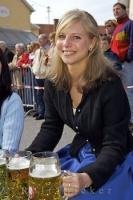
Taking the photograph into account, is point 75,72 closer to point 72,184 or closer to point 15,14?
point 72,184

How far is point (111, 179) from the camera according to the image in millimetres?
2014

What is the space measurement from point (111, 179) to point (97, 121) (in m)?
0.31

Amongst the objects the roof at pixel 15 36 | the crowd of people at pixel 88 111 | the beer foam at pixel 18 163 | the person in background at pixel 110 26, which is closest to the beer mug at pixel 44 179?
the beer foam at pixel 18 163

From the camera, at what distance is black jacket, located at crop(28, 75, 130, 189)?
2.04m

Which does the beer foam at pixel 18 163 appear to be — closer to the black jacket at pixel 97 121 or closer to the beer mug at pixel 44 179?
the beer mug at pixel 44 179

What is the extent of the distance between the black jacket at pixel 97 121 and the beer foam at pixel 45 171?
0.53 metres

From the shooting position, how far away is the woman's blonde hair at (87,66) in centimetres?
214

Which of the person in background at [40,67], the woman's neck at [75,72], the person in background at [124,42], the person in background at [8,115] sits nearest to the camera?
the woman's neck at [75,72]

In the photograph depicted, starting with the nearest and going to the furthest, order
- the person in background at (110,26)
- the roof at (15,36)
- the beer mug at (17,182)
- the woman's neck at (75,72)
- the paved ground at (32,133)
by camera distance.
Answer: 1. the beer mug at (17,182)
2. the woman's neck at (75,72)
3. the paved ground at (32,133)
4. the person in background at (110,26)
5. the roof at (15,36)

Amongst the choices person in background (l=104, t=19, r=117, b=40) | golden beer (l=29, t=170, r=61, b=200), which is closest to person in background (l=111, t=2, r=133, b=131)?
person in background (l=104, t=19, r=117, b=40)

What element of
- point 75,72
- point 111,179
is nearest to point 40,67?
point 75,72

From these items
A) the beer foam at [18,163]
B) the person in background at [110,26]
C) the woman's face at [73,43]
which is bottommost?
the beer foam at [18,163]

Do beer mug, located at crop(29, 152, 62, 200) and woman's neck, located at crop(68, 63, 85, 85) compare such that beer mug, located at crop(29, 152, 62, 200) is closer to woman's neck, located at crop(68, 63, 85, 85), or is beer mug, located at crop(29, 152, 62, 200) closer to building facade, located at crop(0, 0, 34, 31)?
woman's neck, located at crop(68, 63, 85, 85)

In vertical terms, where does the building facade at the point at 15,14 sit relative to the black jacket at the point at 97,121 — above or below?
above
